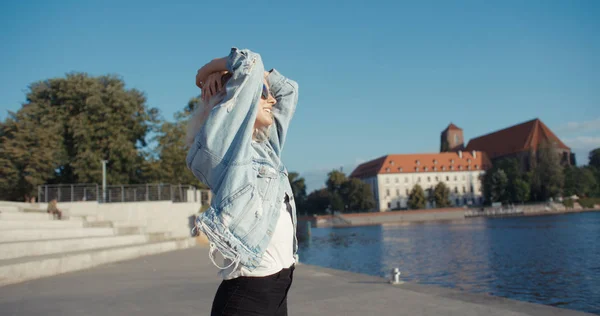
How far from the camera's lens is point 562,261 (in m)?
17.7

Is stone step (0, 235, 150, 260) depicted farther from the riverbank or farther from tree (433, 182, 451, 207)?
tree (433, 182, 451, 207)

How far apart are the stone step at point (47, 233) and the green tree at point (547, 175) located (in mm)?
92020

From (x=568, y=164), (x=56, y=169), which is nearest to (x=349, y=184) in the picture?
(x=568, y=164)

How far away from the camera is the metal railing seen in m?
24.6

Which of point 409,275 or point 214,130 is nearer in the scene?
point 214,130

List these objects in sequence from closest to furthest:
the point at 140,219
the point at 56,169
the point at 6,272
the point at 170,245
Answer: the point at 6,272 < the point at 170,245 < the point at 140,219 < the point at 56,169

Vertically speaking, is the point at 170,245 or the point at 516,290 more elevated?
the point at 170,245

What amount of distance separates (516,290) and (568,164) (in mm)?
101607

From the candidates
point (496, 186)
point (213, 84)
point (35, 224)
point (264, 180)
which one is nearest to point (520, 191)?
point (496, 186)

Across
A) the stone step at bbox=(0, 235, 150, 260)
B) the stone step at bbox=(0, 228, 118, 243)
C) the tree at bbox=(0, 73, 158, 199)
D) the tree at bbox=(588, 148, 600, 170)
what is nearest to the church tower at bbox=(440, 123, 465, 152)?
the tree at bbox=(588, 148, 600, 170)

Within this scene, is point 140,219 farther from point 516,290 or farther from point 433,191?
point 433,191

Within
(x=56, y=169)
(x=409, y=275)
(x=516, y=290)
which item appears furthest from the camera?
(x=56, y=169)

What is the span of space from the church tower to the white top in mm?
138283

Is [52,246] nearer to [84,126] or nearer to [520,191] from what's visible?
[84,126]
